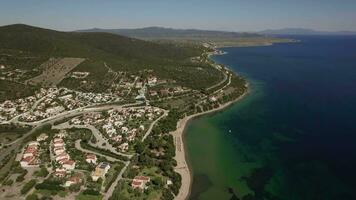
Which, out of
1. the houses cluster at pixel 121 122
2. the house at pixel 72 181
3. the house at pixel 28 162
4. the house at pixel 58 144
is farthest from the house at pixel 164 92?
the house at pixel 72 181

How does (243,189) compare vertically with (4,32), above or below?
below

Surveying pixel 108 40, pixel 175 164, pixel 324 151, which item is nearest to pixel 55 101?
pixel 175 164

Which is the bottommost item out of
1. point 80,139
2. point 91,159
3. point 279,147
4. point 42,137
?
point 279,147

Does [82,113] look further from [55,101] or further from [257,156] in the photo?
[257,156]

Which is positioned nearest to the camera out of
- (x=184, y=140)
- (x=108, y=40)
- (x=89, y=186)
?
(x=89, y=186)

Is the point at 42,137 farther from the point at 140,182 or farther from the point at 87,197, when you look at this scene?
the point at 140,182

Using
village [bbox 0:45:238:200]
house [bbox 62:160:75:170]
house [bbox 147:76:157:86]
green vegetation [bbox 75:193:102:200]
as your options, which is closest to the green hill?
house [bbox 147:76:157:86]

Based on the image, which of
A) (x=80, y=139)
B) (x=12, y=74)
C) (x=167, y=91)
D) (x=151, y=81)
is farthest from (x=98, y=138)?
(x=12, y=74)
